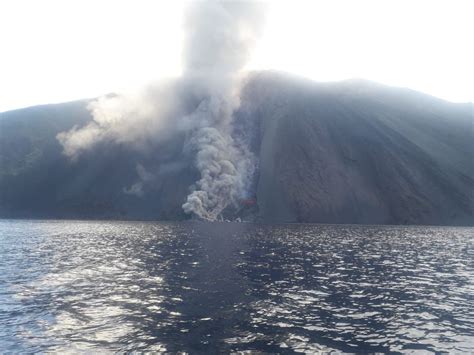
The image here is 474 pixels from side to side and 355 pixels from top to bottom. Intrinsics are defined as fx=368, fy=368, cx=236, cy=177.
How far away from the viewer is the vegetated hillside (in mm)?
135250

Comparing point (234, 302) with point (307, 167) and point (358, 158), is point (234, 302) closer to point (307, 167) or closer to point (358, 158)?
point (307, 167)

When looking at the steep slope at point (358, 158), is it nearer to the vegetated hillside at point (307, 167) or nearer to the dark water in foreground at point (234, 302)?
the vegetated hillside at point (307, 167)

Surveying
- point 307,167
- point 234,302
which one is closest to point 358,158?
point 307,167

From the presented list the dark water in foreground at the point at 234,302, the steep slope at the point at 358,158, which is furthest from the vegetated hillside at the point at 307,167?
the dark water in foreground at the point at 234,302

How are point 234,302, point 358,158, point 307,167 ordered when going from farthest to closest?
point 307,167 < point 358,158 < point 234,302

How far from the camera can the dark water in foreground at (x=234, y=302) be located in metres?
18.2

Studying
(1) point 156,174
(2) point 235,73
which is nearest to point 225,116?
(2) point 235,73

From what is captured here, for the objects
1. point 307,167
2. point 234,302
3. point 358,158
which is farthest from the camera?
point 307,167

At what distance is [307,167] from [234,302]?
13070 cm

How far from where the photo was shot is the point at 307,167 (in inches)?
5974

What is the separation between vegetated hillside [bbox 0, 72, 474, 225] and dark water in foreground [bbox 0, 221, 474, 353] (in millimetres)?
93626

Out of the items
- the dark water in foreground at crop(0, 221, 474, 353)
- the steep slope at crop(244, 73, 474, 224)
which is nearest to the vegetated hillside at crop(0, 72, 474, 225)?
the steep slope at crop(244, 73, 474, 224)

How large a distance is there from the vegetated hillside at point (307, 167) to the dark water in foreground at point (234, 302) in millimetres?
93626

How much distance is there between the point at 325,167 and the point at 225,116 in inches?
2398
